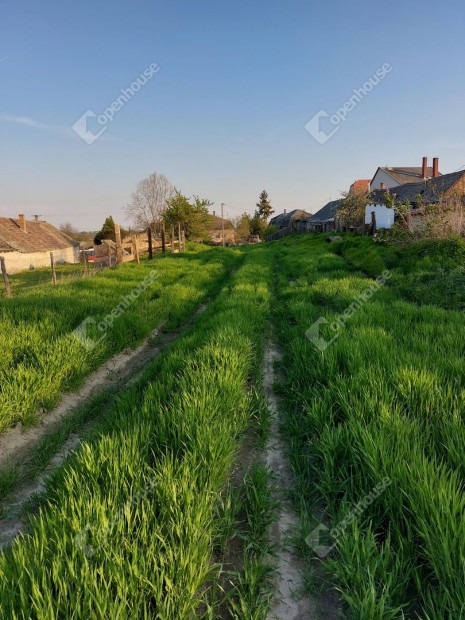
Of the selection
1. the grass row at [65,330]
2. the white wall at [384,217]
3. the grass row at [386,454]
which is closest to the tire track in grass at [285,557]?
the grass row at [386,454]

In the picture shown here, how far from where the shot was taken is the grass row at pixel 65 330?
14.1 ft

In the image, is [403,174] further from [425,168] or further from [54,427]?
[54,427]

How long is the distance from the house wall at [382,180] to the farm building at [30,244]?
47898 millimetres

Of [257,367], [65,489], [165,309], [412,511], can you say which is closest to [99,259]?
[165,309]

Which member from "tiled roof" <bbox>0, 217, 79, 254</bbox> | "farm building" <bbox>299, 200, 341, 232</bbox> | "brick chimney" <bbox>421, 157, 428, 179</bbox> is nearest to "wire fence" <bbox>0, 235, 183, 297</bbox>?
"tiled roof" <bbox>0, 217, 79, 254</bbox>

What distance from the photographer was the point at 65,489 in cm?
242

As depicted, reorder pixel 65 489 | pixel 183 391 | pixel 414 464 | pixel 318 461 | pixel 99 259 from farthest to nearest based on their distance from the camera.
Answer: pixel 99 259, pixel 183 391, pixel 318 461, pixel 65 489, pixel 414 464

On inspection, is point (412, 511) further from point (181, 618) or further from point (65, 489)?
point (65, 489)

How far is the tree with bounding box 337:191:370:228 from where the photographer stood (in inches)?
1358

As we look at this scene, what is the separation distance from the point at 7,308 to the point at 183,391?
16.6ft

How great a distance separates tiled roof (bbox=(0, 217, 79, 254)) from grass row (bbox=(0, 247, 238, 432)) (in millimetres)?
32177

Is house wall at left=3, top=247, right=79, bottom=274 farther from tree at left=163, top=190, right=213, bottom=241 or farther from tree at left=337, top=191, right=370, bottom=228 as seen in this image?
tree at left=337, top=191, right=370, bottom=228

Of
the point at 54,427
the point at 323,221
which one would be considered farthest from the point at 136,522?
the point at 323,221

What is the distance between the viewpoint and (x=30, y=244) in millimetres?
39406
